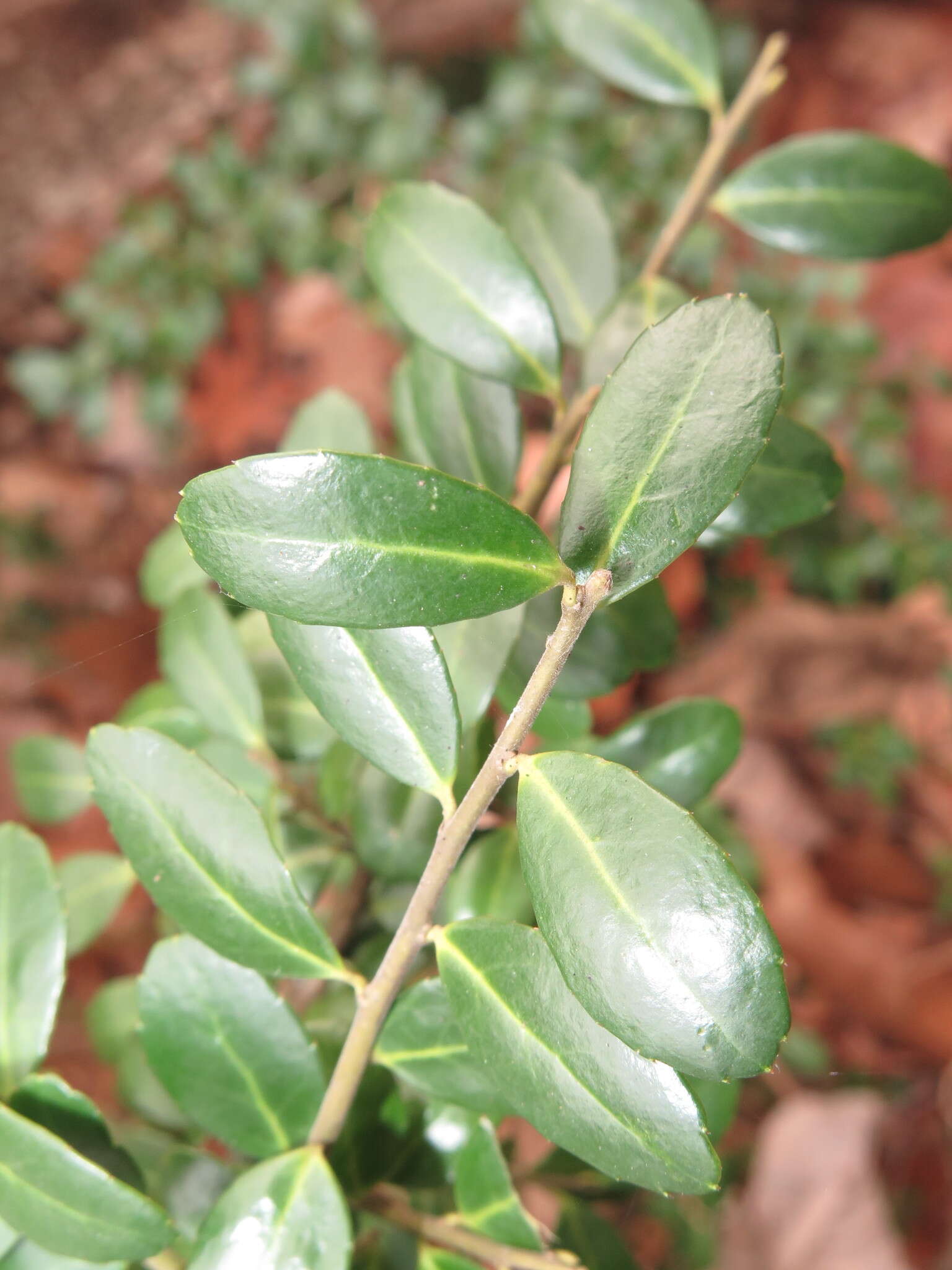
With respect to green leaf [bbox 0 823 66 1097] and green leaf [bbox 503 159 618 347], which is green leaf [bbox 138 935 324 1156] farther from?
green leaf [bbox 503 159 618 347]

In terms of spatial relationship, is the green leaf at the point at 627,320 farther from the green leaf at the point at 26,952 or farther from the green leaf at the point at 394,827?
the green leaf at the point at 26,952

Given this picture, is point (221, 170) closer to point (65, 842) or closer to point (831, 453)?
point (65, 842)

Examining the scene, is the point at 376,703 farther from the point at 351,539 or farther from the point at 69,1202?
the point at 69,1202

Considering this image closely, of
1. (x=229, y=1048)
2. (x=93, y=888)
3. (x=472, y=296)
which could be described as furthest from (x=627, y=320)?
(x=93, y=888)

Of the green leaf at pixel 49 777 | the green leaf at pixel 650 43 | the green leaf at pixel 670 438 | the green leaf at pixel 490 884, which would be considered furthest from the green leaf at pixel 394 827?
the green leaf at pixel 650 43

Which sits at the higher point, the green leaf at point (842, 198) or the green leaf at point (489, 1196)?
the green leaf at point (842, 198)

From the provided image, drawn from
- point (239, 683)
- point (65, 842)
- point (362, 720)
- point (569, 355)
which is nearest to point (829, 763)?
point (569, 355)

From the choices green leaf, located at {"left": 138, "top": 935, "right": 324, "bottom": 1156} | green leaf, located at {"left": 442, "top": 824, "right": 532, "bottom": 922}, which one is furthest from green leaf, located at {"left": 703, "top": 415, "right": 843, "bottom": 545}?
green leaf, located at {"left": 138, "top": 935, "right": 324, "bottom": 1156}
